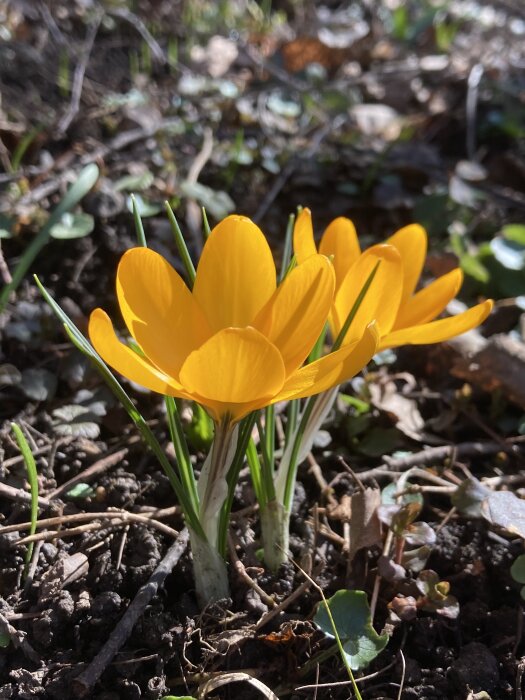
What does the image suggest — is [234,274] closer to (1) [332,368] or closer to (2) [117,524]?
(1) [332,368]

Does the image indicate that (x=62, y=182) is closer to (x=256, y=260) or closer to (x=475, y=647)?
(x=256, y=260)

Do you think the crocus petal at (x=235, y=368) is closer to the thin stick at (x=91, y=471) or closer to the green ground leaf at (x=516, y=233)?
the thin stick at (x=91, y=471)

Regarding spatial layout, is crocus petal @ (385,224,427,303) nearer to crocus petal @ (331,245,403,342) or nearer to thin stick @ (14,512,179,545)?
crocus petal @ (331,245,403,342)

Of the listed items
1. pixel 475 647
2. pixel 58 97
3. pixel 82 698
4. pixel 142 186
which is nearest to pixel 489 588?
pixel 475 647

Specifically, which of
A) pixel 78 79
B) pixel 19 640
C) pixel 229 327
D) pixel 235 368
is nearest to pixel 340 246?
pixel 229 327

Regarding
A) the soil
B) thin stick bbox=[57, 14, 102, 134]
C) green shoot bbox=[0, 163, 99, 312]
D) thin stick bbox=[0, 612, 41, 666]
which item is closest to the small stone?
the soil
